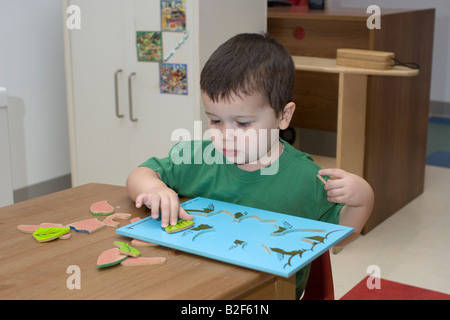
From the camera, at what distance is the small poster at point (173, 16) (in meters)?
2.62

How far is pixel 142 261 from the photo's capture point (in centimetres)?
85

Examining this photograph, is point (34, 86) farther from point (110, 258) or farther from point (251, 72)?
point (110, 258)

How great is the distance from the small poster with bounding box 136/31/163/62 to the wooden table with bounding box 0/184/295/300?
185cm

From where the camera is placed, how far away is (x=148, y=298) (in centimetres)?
74

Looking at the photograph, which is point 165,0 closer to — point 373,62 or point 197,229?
point 373,62

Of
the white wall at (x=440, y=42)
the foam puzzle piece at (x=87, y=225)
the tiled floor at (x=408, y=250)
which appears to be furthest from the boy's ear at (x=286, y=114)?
the white wall at (x=440, y=42)

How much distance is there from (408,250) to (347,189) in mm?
1970

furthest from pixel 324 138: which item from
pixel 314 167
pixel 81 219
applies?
pixel 81 219

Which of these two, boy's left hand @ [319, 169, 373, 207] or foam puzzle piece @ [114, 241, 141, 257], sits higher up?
boy's left hand @ [319, 169, 373, 207]

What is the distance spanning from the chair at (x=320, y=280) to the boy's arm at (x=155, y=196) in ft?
1.12

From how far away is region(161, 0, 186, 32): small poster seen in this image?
2.62 metres

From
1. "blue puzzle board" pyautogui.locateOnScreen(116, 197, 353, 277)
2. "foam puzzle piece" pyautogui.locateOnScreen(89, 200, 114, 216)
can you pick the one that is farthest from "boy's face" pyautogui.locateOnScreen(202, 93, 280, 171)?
"foam puzzle piece" pyautogui.locateOnScreen(89, 200, 114, 216)

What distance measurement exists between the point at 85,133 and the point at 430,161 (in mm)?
2679

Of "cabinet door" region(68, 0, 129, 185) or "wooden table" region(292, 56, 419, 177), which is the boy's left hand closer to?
"wooden table" region(292, 56, 419, 177)
